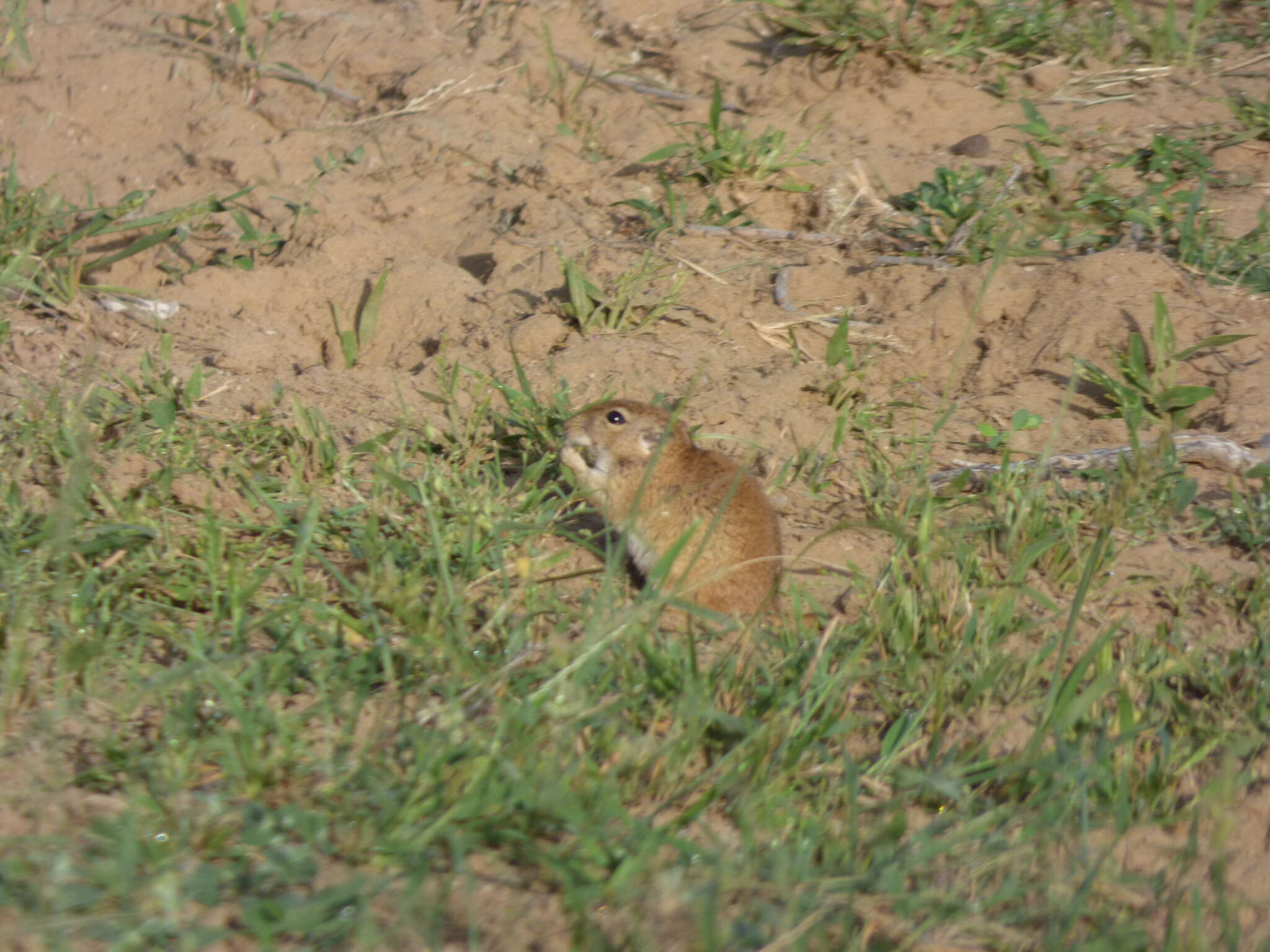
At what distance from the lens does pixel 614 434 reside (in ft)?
12.0

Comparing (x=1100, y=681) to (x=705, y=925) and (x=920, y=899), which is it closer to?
(x=920, y=899)

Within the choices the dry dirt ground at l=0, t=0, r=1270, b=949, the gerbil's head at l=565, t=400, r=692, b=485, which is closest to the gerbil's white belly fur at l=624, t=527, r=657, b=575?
the gerbil's head at l=565, t=400, r=692, b=485

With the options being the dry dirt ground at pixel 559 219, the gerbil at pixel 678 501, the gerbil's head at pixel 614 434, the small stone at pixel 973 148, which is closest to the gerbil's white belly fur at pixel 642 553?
the gerbil at pixel 678 501

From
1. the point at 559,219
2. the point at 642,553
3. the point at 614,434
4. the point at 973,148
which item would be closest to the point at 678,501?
the point at 642,553

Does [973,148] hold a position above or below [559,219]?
above

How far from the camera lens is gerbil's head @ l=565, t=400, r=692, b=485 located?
12.0 ft

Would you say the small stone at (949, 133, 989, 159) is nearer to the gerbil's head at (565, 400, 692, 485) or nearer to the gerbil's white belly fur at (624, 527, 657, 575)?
the gerbil's head at (565, 400, 692, 485)

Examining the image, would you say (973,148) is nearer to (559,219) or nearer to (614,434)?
(559,219)

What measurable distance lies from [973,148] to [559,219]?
1.87 metres

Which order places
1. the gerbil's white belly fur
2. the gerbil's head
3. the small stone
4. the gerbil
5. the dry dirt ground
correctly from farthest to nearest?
the small stone
the dry dirt ground
the gerbil's head
the gerbil's white belly fur
the gerbil

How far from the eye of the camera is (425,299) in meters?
4.47

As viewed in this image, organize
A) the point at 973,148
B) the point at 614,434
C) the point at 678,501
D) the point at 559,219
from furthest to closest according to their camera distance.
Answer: the point at 973,148 < the point at 559,219 < the point at 614,434 < the point at 678,501

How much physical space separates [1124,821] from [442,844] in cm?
136

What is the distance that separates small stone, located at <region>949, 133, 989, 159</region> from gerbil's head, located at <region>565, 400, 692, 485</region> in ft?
7.70
